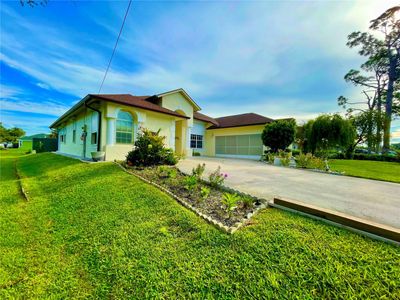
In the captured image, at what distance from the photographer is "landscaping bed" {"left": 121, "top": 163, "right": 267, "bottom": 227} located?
11.7ft

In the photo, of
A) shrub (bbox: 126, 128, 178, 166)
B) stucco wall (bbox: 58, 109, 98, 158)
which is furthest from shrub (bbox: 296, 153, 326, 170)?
stucco wall (bbox: 58, 109, 98, 158)

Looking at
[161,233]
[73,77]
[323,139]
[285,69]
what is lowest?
[161,233]

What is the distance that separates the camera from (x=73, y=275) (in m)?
2.55

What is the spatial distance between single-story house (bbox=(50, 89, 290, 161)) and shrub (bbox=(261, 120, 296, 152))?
2.67m

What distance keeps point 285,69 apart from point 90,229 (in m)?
13.8

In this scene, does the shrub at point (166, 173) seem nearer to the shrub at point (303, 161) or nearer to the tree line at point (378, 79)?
the shrub at point (303, 161)

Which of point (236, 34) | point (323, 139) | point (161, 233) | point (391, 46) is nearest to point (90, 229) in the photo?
point (161, 233)

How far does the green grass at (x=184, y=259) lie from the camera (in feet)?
6.79

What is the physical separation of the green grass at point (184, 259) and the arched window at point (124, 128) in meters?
7.76

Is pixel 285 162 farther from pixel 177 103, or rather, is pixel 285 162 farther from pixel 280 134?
pixel 177 103

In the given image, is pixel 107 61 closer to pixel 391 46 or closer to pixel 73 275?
pixel 73 275

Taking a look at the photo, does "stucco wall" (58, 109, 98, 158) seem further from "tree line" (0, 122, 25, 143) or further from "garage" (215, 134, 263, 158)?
"tree line" (0, 122, 25, 143)

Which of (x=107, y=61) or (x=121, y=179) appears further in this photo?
(x=107, y=61)

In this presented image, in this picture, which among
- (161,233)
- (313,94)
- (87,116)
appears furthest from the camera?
(313,94)
